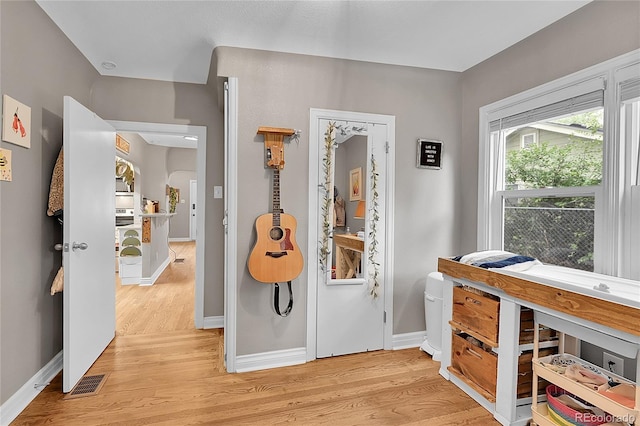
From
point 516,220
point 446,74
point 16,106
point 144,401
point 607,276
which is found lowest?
point 144,401

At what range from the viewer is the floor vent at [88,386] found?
2.15m

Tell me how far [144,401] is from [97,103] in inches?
101

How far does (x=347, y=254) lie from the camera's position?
9.10 feet

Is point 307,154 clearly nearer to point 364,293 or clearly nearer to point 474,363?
point 364,293

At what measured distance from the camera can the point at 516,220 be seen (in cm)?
258

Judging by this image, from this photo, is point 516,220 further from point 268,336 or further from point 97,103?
point 97,103

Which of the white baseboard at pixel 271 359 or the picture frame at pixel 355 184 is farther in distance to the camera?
the picture frame at pixel 355 184

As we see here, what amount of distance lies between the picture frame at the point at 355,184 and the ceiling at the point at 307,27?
3.02 feet

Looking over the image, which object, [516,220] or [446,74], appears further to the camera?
[446,74]

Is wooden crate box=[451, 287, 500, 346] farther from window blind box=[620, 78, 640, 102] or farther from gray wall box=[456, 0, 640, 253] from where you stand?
window blind box=[620, 78, 640, 102]

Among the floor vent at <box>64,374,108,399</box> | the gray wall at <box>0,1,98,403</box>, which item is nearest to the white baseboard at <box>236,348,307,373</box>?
the floor vent at <box>64,374,108,399</box>

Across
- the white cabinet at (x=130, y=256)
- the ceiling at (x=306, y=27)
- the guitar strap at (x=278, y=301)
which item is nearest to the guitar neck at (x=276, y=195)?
the guitar strap at (x=278, y=301)

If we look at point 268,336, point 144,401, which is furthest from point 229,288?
point 144,401

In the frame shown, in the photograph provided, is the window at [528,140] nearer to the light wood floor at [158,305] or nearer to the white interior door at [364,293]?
the white interior door at [364,293]
